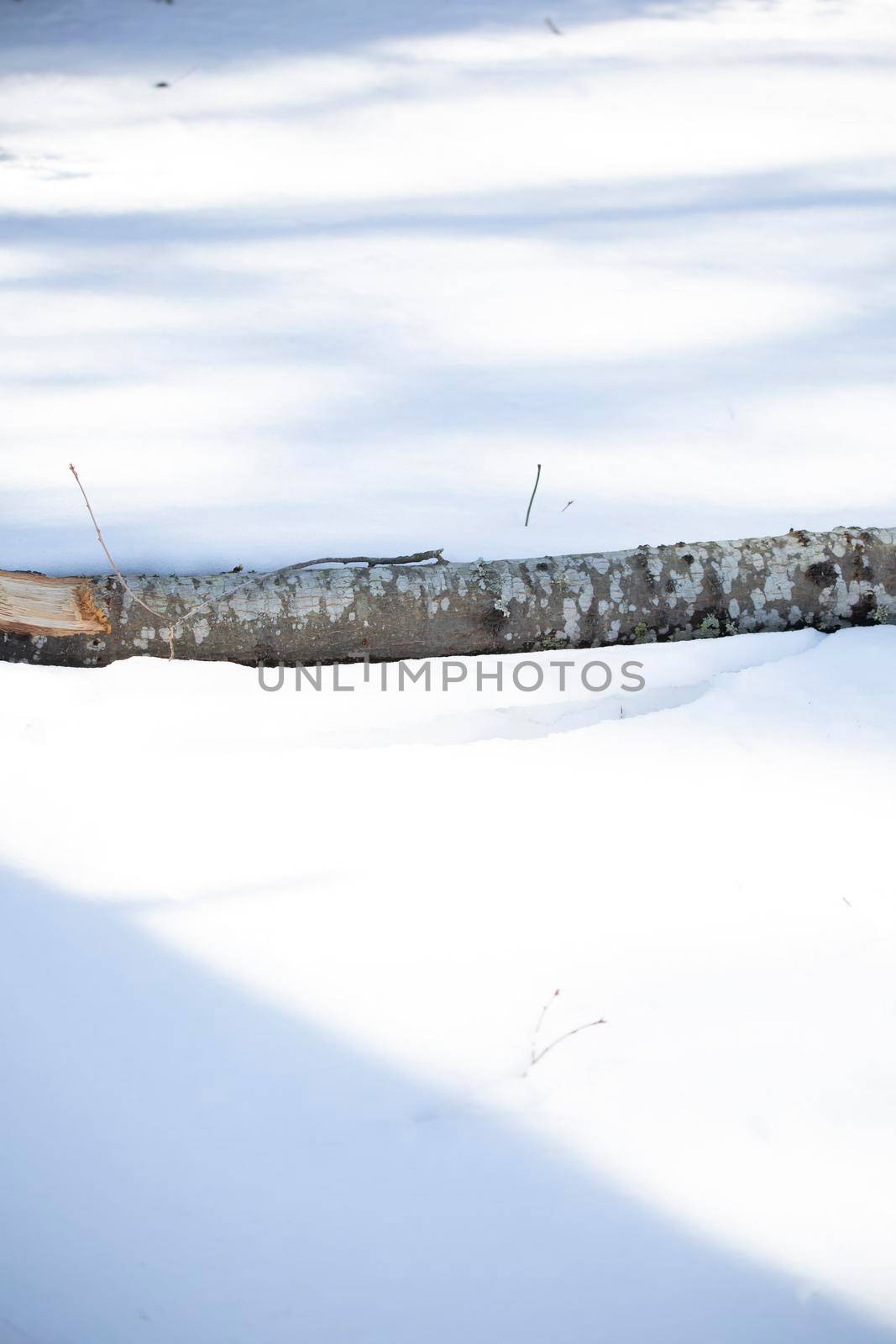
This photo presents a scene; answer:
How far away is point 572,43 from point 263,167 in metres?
2.50

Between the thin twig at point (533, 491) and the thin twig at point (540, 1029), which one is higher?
the thin twig at point (533, 491)

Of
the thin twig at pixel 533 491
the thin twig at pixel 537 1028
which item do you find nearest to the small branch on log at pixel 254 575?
the thin twig at pixel 533 491

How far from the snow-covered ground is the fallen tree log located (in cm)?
8

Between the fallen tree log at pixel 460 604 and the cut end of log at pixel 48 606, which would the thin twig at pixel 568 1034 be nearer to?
the fallen tree log at pixel 460 604

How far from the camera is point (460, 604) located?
2.28 meters

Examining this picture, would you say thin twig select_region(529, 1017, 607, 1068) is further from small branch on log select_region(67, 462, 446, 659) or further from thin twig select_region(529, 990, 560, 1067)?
small branch on log select_region(67, 462, 446, 659)

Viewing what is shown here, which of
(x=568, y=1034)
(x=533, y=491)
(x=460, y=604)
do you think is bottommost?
(x=568, y=1034)

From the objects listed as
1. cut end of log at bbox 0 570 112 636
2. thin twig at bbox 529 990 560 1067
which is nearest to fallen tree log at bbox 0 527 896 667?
cut end of log at bbox 0 570 112 636

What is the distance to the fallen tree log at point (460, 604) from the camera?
219cm

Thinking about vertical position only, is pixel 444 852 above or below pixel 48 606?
below

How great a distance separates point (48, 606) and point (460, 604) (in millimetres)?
856

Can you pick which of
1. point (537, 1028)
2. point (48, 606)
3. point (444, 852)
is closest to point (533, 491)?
point (48, 606)

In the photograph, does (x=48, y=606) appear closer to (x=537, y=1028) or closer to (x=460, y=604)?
(x=460, y=604)

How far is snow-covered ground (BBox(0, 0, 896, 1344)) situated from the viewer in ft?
3.56
